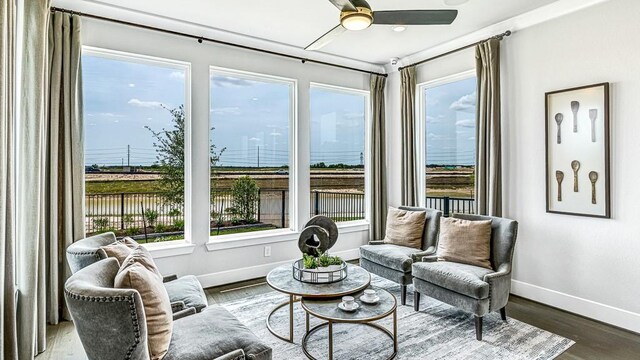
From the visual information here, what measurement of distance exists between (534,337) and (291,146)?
11.0ft

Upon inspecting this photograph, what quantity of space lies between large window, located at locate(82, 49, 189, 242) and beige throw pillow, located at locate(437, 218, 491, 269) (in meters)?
2.94

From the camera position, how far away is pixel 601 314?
3.13 metres

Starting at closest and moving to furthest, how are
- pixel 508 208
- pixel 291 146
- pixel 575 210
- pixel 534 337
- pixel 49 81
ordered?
pixel 534 337
pixel 49 81
pixel 575 210
pixel 508 208
pixel 291 146

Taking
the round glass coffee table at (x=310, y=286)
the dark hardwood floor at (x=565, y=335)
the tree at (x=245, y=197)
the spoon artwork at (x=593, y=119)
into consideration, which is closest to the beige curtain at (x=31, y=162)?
the dark hardwood floor at (x=565, y=335)

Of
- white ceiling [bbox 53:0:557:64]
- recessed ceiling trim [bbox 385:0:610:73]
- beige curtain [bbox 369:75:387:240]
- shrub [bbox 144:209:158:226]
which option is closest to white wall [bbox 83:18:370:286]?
white ceiling [bbox 53:0:557:64]

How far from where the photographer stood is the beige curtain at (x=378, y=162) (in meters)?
5.23

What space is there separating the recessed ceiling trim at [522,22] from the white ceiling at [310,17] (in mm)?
73

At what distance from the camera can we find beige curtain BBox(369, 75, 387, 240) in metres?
5.23

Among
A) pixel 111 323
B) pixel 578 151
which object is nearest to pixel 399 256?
pixel 578 151

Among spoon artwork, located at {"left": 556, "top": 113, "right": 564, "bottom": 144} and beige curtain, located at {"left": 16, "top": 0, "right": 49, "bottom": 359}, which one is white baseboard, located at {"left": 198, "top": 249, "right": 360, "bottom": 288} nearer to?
beige curtain, located at {"left": 16, "top": 0, "right": 49, "bottom": 359}

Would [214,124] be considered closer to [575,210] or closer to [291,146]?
[291,146]

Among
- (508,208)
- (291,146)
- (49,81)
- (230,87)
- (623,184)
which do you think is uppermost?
(230,87)

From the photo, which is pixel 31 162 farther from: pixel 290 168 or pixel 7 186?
pixel 290 168

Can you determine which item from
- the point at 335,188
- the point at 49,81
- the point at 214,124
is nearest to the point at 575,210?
the point at 335,188
